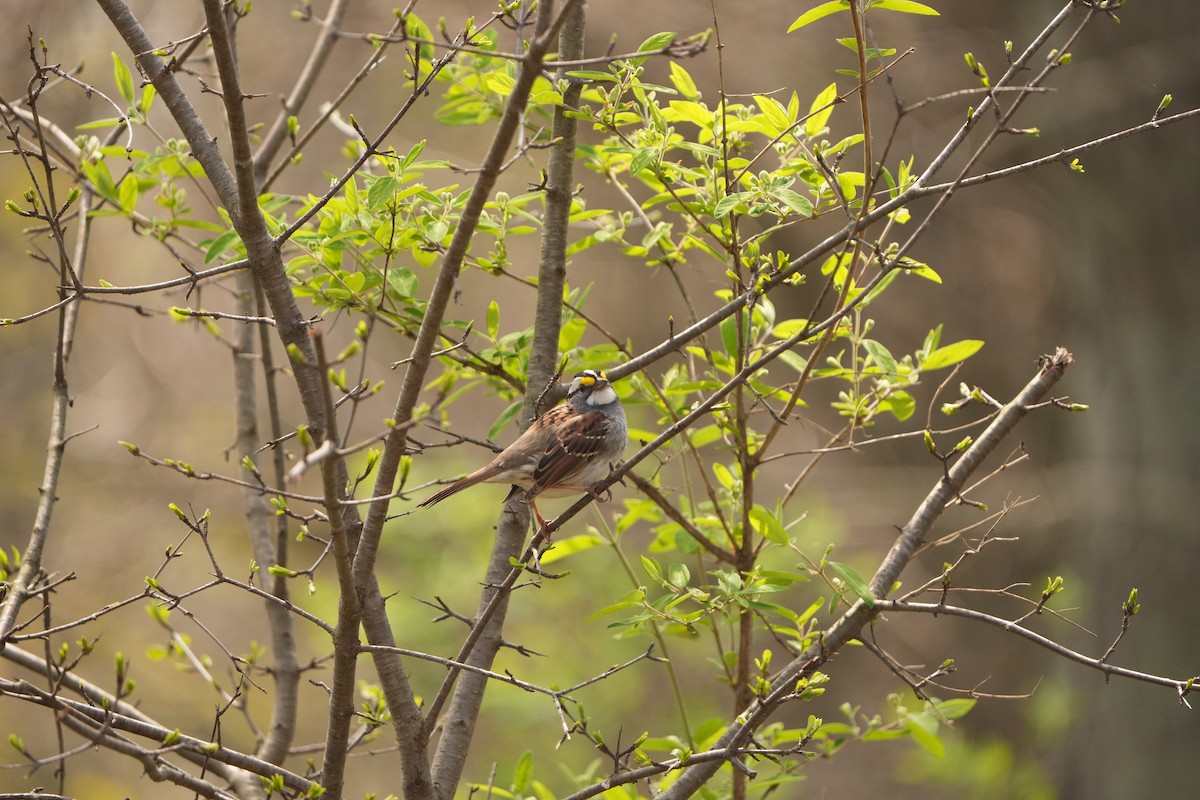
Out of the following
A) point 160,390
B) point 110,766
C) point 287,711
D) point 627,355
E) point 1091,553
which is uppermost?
point 160,390

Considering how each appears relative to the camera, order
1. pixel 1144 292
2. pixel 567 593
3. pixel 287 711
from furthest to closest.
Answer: pixel 567 593 < pixel 1144 292 < pixel 287 711

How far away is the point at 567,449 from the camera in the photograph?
152 inches

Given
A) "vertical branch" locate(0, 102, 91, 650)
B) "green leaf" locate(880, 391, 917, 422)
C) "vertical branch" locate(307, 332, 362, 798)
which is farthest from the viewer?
"green leaf" locate(880, 391, 917, 422)

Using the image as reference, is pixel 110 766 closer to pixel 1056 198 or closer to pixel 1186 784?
pixel 1186 784

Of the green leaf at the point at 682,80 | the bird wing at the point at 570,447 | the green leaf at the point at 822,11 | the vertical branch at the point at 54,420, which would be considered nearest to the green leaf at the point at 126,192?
the vertical branch at the point at 54,420

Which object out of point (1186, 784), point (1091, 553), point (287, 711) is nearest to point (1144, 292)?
point (1091, 553)

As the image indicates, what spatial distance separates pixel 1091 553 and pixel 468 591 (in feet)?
15.4

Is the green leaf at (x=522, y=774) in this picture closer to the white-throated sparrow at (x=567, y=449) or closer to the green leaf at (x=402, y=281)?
the white-throated sparrow at (x=567, y=449)

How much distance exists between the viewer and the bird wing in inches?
145

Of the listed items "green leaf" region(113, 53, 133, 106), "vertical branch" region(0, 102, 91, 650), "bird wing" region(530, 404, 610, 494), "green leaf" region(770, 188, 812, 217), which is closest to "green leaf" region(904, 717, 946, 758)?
"bird wing" region(530, 404, 610, 494)

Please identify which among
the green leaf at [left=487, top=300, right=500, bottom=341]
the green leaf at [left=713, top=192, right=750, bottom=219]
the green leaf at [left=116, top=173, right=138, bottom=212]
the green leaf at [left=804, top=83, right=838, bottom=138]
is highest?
the green leaf at [left=116, top=173, right=138, bottom=212]

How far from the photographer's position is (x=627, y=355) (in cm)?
329

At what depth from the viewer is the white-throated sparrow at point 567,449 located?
136 inches

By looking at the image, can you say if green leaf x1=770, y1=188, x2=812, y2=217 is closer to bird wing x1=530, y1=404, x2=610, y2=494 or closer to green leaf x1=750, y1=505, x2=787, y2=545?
green leaf x1=750, y1=505, x2=787, y2=545
